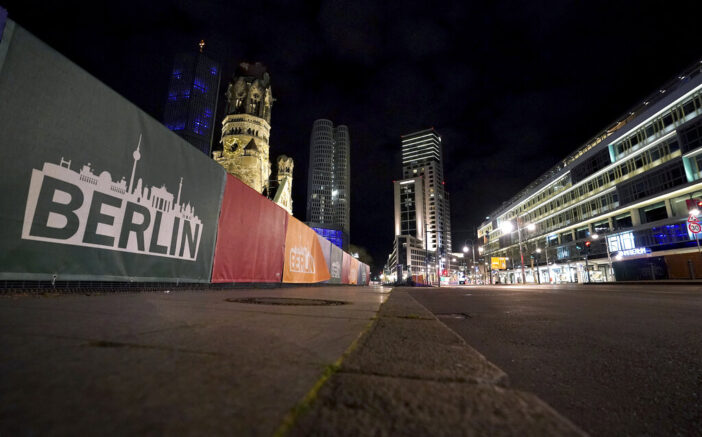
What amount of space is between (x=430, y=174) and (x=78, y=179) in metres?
145

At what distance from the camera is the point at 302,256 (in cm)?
1156

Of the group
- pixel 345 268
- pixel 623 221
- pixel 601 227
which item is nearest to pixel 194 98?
pixel 345 268

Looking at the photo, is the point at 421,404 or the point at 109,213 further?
the point at 109,213

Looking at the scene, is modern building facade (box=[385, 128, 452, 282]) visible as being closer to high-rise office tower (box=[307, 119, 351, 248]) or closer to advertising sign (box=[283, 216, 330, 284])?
high-rise office tower (box=[307, 119, 351, 248])

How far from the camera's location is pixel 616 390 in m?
1.04

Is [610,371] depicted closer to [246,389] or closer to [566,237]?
[246,389]

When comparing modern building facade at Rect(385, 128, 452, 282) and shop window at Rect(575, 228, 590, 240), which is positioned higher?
modern building facade at Rect(385, 128, 452, 282)

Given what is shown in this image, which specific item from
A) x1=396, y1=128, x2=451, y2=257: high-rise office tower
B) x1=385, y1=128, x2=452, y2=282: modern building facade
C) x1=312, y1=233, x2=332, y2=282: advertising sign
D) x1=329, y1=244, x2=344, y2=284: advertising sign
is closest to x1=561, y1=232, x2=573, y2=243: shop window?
x1=329, y1=244, x2=344, y2=284: advertising sign

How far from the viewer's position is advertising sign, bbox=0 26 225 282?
2.88 metres

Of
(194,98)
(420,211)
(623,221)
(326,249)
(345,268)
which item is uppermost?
(194,98)

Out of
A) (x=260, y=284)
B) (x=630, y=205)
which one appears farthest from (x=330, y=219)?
(x=260, y=284)

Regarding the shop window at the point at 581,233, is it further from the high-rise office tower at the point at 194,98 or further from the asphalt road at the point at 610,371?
the high-rise office tower at the point at 194,98

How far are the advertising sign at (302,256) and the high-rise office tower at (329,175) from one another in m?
106

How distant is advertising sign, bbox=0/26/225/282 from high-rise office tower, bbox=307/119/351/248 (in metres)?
116
